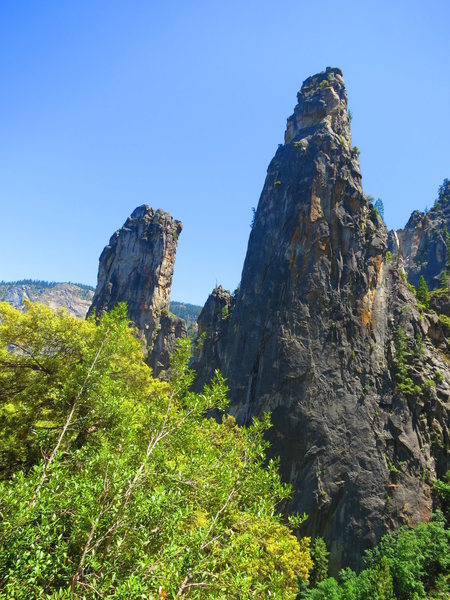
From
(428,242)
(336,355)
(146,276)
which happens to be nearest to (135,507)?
(336,355)

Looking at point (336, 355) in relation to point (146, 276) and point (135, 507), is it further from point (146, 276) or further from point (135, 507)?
point (146, 276)

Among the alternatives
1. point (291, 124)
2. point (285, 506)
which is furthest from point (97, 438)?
point (291, 124)

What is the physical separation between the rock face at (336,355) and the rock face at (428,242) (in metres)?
35.3

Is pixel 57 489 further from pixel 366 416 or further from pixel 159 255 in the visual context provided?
pixel 159 255

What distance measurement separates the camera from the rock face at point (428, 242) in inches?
3487

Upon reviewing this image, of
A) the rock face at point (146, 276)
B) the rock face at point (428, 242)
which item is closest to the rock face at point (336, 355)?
the rock face at point (146, 276)

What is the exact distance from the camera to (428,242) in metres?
96.1

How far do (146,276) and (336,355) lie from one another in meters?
53.5

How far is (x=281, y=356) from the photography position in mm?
46688

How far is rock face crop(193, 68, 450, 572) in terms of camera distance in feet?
128

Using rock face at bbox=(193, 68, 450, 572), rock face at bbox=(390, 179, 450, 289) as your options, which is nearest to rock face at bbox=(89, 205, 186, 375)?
rock face at bbox=(193, 68, 450, 572)

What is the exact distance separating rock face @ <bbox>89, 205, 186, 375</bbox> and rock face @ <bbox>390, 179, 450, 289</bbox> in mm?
59849

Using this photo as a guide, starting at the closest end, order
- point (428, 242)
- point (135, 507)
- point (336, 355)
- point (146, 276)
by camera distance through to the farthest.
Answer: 1. point (135, 507)
2. point (336, 355)
3. point (146, 276)
4. point (428, 242)

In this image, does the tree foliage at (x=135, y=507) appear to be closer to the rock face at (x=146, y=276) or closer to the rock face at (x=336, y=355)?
the rock face at (x=336, y=355)
